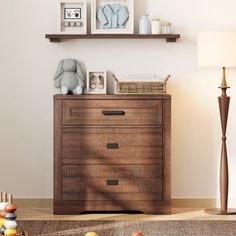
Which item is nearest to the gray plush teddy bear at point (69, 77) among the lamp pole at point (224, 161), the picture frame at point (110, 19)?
the picture frame at point (110, 19)

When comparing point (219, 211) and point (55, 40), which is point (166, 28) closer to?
point (55, 40)

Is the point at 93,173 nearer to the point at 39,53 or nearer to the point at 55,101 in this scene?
the point at 55,101

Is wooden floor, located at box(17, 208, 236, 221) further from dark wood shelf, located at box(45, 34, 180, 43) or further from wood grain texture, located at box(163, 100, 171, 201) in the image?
dark wood shelf, located at box(45, 34, 180, 43)

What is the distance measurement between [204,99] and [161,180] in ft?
2.54

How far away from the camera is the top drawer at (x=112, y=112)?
5.86m

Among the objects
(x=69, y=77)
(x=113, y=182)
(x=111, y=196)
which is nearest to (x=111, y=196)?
(x=111, y=196)

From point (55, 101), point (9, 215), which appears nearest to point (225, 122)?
point (55, 101)

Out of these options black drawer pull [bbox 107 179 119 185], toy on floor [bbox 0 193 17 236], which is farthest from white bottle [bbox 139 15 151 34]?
toy on floor [bbox 0 193 17 236]

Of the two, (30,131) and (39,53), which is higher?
(39,53)

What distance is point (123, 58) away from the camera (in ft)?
20.4

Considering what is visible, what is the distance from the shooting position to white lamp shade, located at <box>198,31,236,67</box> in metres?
5.80

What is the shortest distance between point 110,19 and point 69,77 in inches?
21.3

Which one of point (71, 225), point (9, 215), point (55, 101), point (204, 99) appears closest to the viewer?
point (9, 215)

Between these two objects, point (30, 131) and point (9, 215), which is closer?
point (9, 215)
